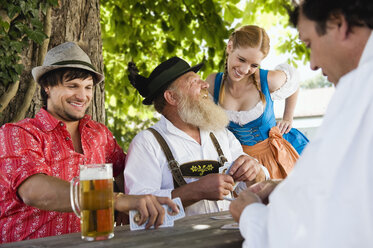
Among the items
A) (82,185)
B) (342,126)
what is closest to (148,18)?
(82,185)

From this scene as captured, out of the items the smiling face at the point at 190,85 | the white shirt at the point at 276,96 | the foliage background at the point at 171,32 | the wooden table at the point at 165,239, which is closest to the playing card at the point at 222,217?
the wooden table at the point at 165,239

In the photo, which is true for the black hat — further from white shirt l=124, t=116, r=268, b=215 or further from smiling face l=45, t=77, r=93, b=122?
smiling face l=45, t=77, r=93, b=122

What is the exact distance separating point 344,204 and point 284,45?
5659mm

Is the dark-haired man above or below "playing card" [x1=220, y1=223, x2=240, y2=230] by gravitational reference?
above

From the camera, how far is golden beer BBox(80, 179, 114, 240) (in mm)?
1484

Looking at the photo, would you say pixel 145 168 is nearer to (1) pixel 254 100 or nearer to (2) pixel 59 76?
(2) pixel 59 76

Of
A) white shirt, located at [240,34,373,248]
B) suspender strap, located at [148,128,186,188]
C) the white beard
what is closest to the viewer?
white shirt, located at [240,34,373,248]

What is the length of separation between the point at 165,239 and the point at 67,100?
1.27m

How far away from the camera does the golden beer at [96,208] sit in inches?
58.4

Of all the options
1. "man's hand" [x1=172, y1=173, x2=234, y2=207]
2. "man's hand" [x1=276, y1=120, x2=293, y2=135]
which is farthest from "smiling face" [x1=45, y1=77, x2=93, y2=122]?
"man's hand" [x1=276, y1=120, x2=293, y2=135]

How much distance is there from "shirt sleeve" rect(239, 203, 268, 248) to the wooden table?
231 millimetres

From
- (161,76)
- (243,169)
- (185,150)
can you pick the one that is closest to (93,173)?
(243,169)

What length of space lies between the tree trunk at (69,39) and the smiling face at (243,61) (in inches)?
42.9

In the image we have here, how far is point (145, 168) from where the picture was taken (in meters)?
2.51
